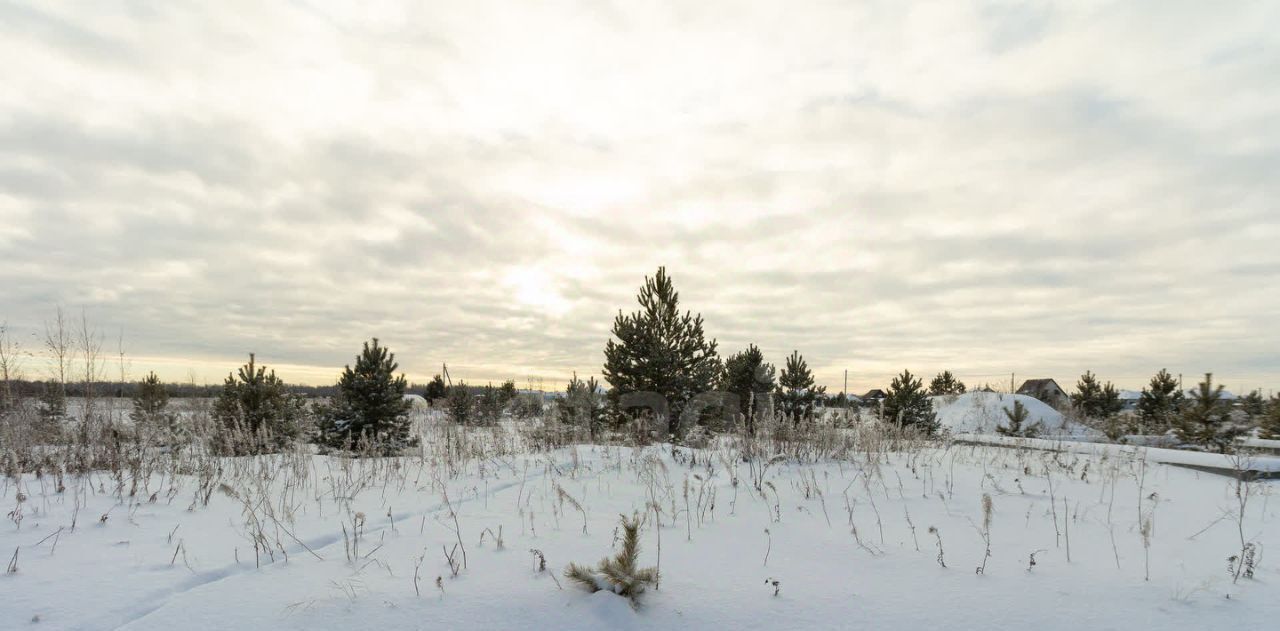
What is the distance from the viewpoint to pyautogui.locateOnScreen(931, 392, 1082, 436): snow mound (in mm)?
18272

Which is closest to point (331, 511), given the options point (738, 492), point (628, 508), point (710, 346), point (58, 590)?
point (58, 590)

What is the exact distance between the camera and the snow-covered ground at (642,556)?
8.61 ft

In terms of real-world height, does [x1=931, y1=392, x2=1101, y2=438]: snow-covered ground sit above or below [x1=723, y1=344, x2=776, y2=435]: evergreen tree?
below

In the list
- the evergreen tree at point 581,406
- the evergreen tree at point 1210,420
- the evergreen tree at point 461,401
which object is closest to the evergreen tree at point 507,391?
the evergreen tree at point 461,401

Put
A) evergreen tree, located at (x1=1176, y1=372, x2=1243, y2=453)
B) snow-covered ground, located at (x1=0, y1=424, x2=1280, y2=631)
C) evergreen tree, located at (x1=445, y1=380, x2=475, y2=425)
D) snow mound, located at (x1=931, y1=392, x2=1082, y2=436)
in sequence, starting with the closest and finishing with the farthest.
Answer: snow-covered ground, located at (x1=0, y1=424, x2=1280, y2=631) → evergreen tree, located at (x1=1176, y1=372, x2=1243, y2=453) → snow mound, located at (x1=931, y1=392, x2=1082, y2=436) → evergreen tree, located at (x1=445, y1=380, x2=475, y2=425)

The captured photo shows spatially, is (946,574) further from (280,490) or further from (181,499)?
(181,499)

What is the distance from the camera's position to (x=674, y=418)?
45.8 feet

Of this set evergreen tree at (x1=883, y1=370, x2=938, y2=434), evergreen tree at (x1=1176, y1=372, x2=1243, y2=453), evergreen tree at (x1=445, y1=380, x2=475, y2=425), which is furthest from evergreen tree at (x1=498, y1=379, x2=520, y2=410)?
evergreen tree at (x1=1176, y1=372, x2=1243, y2=453)

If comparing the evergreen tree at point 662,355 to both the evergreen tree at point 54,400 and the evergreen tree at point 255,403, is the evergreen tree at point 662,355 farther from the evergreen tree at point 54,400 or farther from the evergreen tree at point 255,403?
the evergreen tree at point 54,400

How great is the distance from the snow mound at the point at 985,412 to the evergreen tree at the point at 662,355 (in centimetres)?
874

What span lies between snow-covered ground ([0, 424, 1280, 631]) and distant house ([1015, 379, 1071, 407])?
25630 mm

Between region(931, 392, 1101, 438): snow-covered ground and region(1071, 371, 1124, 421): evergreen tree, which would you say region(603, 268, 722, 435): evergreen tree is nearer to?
region(931, 392, 1101, 438): snow-covered ground

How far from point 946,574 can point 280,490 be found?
5.67 meters

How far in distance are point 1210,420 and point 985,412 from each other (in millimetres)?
8176
